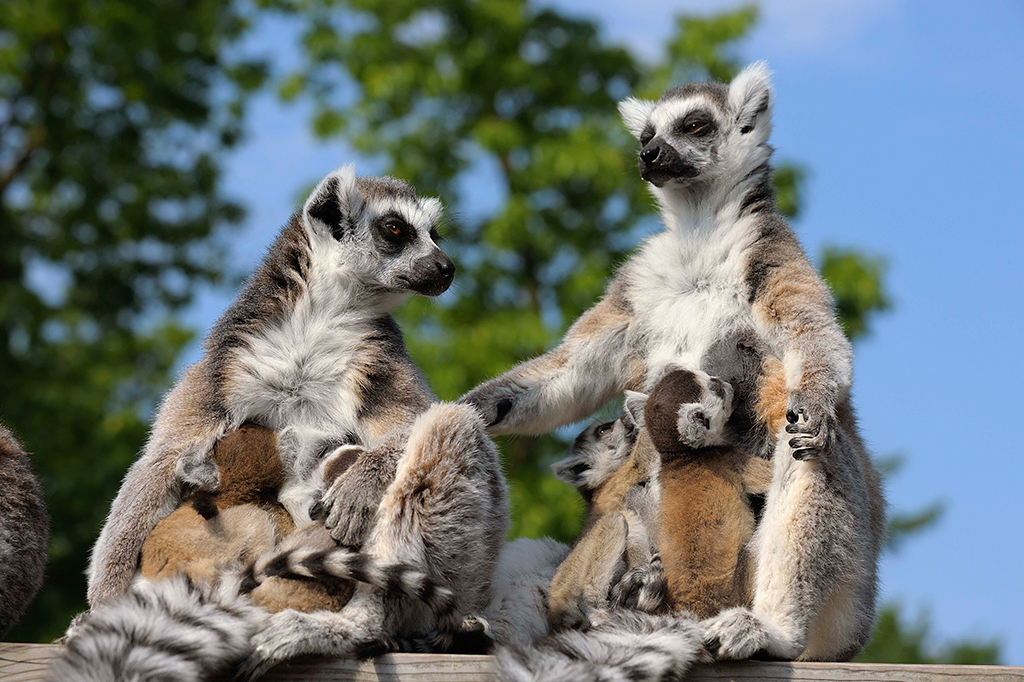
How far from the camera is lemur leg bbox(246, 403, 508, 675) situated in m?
3.18

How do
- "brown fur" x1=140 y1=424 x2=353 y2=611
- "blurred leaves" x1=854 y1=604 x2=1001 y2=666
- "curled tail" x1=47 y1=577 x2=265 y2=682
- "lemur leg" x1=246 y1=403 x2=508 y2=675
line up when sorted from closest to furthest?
"curled tail" x1=47 y1=577 x2=265 y2=682, "lemur leg" x1=246 y1=403 x2=508 y2=675, "brown fur" x1=140 y1=424 x2=353 y2=611, "blurred leaves" x1=854 y1=604 x2=1001 y2=666

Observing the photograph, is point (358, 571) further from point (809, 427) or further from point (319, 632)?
point (809, 427)

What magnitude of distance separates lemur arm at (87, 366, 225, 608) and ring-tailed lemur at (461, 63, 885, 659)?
124 centimetres

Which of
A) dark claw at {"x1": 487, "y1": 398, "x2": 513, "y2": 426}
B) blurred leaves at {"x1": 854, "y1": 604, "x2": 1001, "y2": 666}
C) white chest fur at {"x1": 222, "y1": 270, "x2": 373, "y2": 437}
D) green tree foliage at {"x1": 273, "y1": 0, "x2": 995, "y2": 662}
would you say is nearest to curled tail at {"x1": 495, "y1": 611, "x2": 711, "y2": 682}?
white chest fur at {"x1": 222, "y1": 270, "x2": 373, "y2": 437}

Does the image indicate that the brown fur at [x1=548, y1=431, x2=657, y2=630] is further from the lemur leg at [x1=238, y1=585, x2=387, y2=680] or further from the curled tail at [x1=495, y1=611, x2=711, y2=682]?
the lemur leg at [x1=238, y1=585, x2=387, y2=680]

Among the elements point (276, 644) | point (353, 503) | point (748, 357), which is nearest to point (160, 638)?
point (276, 644)

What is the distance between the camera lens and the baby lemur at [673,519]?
3564 mm

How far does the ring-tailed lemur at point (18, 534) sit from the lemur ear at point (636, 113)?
3399 millimetres

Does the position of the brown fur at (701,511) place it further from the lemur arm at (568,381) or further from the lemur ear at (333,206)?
the lemur ear at (333,206)

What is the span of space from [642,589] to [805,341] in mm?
1251

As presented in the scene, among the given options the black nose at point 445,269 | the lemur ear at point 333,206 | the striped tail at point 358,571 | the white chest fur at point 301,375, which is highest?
the lemur ear at point 333,206

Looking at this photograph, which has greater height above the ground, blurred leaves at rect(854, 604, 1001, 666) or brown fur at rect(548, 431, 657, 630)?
blurred leaves at rect(854, 604, 1001, 666)

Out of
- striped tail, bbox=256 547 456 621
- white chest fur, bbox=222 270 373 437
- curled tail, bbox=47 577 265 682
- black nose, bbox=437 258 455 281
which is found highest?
black nose, bbox=437 258 455 281

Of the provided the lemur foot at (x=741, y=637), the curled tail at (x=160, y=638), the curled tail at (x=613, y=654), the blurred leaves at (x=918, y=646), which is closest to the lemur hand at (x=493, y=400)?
the curled tail at (x=613, y=654)
